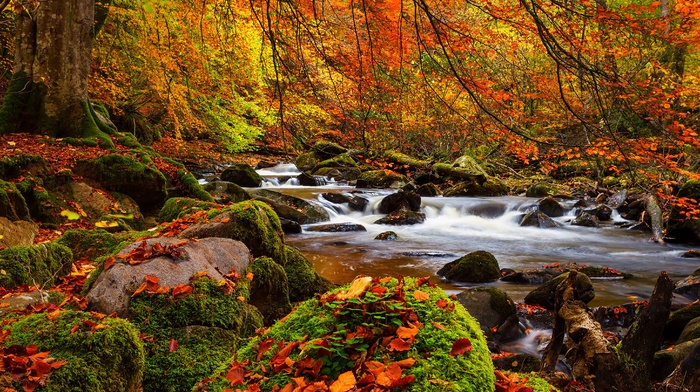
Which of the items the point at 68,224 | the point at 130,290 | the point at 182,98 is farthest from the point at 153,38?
the point at 130,290

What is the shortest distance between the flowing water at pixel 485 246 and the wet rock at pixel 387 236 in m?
0.23

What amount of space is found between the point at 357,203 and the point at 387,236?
330 centimetres

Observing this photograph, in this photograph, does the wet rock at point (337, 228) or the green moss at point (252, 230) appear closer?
the green moss at point (252, 230)

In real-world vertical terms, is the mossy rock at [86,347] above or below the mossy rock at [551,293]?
above

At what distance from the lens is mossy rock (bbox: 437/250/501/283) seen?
26.1 ft

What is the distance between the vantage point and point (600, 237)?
40.0 feet

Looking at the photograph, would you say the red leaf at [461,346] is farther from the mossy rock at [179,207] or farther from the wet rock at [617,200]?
the wet rock at [617,200]

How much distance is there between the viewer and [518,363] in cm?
488

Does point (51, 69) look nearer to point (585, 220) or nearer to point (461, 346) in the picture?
point (461, 346)

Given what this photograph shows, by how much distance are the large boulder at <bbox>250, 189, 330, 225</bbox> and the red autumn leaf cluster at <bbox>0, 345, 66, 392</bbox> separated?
32.8ft

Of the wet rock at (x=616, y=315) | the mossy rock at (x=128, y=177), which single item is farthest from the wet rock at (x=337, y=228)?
the wet rock at (x=616, y=315)

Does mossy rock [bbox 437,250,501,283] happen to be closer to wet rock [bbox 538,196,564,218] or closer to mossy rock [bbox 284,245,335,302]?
mossy rock [bbox 284,245,335,302]

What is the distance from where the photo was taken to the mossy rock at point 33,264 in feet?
12.2

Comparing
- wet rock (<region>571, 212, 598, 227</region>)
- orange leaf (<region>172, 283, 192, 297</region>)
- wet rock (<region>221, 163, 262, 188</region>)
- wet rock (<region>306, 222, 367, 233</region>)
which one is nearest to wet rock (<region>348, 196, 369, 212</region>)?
wet rock (<region>306, 222, 367, 233</region>)
